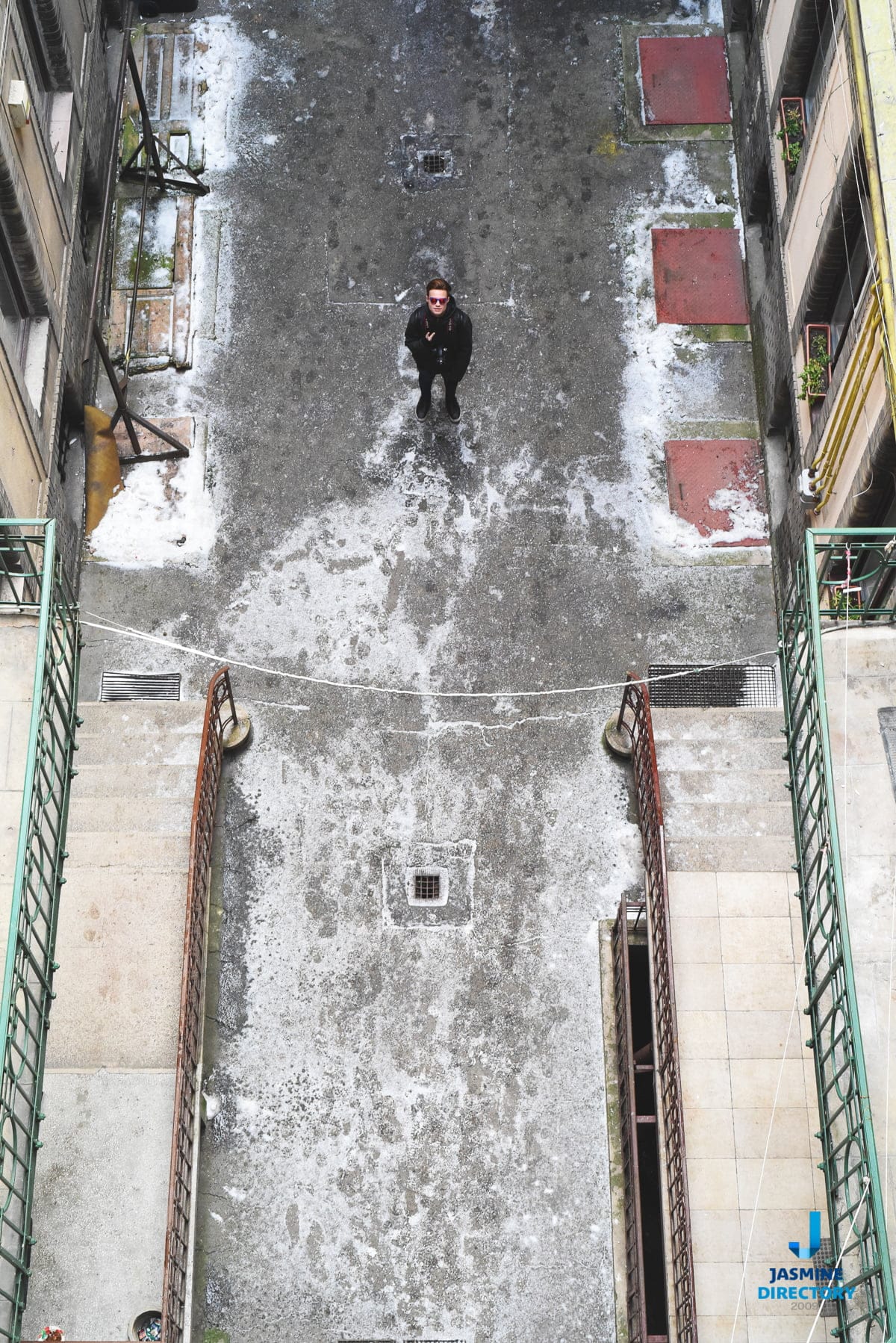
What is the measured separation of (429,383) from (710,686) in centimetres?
428

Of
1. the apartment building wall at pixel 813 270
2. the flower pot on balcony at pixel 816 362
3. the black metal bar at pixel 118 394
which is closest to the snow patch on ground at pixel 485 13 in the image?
the apartment building wall at pixel 813 270

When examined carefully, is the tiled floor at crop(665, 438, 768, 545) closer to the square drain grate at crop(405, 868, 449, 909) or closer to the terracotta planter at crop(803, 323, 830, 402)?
the terracotta planter at crop(803, 323, 830, 402)

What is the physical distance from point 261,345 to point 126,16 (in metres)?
4.94

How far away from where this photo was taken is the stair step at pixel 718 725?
14.6 m

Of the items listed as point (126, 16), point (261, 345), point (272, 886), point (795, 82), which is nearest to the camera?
point (272, 886)

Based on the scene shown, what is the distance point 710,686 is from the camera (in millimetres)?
16312

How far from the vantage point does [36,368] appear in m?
15.7

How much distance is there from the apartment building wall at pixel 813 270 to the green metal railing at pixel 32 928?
6.50 meters

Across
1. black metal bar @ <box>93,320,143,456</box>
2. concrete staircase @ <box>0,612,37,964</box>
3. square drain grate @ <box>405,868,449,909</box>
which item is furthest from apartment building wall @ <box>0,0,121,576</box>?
square drain grate @ <box>405,868,449,909</box>

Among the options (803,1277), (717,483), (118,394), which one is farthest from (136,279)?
(803,1277)

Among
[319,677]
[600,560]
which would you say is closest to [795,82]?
[600,560]

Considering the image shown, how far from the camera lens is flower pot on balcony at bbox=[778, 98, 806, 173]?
53.7 ft

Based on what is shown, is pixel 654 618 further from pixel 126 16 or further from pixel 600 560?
pixel 126 16

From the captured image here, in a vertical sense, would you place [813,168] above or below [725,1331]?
above
